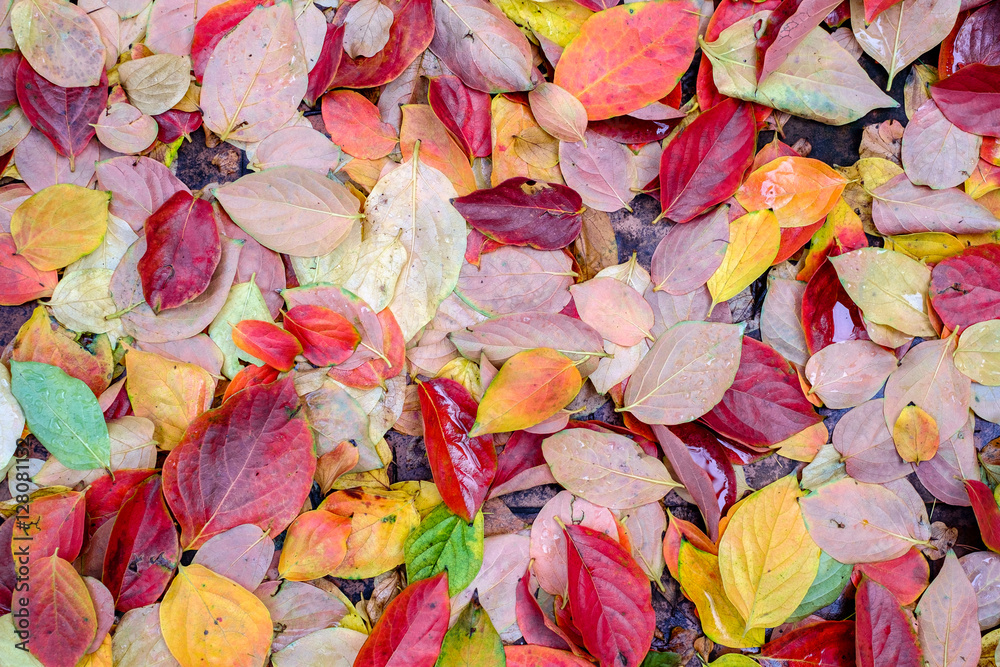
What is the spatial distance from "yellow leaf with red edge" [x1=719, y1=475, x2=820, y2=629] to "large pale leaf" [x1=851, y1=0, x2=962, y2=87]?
2.04ft

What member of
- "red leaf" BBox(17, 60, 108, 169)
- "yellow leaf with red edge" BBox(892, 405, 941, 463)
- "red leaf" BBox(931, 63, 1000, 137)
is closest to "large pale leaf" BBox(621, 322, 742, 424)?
"yellow leaf with red edge" BBox(892, 405, 941, 463)

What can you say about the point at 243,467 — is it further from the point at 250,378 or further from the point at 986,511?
the point at 986,511

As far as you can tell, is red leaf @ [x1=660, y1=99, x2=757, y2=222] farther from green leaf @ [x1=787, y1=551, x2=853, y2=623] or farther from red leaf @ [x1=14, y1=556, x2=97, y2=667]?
red leaf @ [x1=14, y1=556, x2=97, y2=667]

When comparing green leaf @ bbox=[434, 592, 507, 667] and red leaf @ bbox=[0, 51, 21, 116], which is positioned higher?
red leaf @ bbox=[0, 51, 21, 116]

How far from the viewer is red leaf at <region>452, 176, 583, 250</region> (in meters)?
0.72

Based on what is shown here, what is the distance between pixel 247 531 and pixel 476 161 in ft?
1.86

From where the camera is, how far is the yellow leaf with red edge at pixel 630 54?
28.5 inches

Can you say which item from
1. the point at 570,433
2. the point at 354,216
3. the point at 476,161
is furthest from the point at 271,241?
the point at 570,433

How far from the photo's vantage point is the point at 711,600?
0.73 m

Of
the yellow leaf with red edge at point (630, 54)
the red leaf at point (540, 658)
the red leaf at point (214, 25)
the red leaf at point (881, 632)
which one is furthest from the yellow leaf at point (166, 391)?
the red leaf at point (881, 632)

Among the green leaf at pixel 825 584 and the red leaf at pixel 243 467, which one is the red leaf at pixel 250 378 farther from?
the green leaf at pixel 825 584

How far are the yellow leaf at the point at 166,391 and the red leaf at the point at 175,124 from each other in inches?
11.4

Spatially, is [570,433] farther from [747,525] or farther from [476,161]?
[476,161]

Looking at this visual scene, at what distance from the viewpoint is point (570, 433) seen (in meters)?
0.73
